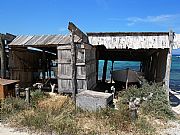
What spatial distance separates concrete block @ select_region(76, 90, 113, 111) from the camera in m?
10.4

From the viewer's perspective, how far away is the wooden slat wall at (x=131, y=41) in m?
13.6

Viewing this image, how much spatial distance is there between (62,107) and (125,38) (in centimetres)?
645

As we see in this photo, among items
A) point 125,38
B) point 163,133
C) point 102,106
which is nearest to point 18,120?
point 102,106

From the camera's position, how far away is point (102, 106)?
10.4 metres

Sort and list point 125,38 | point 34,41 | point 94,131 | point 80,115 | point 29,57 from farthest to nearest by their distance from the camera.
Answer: point 29,57
point 125,38
point 34,41
point 80,115
point 94,131

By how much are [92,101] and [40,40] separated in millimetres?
5411

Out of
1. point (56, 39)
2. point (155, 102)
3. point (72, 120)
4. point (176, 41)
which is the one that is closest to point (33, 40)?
point (56, 39)

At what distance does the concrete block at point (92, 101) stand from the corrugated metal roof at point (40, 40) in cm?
350

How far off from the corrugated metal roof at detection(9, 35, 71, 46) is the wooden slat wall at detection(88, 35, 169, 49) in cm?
244

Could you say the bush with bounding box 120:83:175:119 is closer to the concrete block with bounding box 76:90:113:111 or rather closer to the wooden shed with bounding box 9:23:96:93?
the concrete block with bounding box 76:90:113:111

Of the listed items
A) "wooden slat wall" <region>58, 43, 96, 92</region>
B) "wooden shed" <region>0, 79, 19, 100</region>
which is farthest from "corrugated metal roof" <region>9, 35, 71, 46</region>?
"wooden shed" <region>0, 79, 19, 100</region>

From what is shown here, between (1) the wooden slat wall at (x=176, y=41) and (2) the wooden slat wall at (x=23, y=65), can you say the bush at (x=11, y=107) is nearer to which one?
(2) the wooden slat wall at (x=23, y=65)

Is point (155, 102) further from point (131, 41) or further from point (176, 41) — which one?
point (131, 41)

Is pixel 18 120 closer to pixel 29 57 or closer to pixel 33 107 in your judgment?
pixel 33 107
